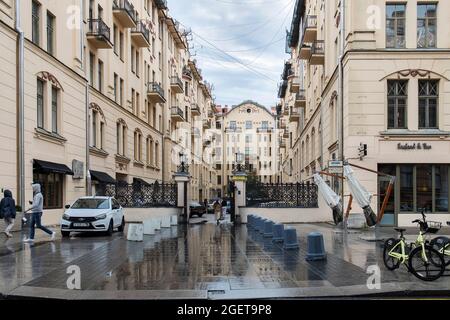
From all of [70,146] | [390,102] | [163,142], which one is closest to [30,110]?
[70,146]

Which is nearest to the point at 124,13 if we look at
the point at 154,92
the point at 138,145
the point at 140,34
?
the point at 140,34

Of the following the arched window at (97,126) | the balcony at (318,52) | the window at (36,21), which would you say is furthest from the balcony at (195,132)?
the window at (36,21)

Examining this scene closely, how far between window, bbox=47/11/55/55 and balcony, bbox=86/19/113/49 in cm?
442

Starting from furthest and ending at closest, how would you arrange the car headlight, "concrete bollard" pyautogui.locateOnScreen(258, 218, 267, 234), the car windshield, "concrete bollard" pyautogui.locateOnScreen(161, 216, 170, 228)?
"concrete bollard" pyautogui.locateOnScreen(161, 216, 170, 228) < the car windshield < "concrete bollard" pyautogui.locateOnScreen(258, 218, 267, 234) < the car headlight

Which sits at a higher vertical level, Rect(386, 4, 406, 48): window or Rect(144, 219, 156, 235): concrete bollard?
Rect(386, 4, 406, 48): window

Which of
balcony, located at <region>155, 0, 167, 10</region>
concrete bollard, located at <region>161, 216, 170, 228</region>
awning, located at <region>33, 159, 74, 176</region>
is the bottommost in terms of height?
concrete bollard, located at <region>161, 216, 170, 228</region>

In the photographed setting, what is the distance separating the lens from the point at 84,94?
2788 centimetres

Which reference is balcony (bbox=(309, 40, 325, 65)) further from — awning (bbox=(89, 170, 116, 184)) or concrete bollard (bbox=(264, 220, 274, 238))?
concrete bollard (bbox=(264, 220, 274, 238))

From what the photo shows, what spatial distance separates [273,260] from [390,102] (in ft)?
44.1

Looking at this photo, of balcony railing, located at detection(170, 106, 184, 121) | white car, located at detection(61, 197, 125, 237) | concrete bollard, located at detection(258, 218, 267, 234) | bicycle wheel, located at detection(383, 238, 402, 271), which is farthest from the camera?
balcony railing, located at detection(170, 106, 184, 121)

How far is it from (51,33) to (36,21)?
5.60 feet

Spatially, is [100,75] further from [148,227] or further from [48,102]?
[148,227]

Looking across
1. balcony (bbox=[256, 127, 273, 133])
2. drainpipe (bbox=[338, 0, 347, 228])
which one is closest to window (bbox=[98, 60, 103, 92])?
drainpipe (bbox=[338, 0, 347, 228])

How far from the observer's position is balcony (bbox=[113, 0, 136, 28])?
3381 cm
